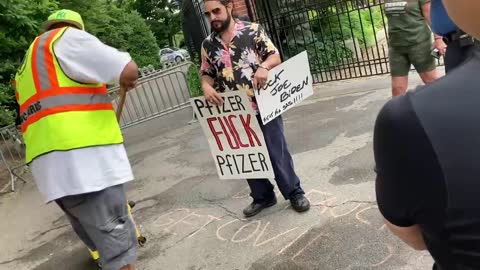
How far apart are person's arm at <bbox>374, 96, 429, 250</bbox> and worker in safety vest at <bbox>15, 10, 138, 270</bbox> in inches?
78.7

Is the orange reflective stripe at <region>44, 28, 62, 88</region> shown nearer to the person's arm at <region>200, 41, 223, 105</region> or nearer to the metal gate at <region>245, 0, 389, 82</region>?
the person's arm at <region>200, 41, 223, 105</region>

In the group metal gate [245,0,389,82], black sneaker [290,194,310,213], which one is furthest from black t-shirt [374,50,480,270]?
metal gate [245,0,389,82]

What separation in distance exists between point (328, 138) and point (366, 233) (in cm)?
239

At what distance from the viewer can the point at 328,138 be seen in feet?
18.7

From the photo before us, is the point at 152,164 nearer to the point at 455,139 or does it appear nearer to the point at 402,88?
the point at 402,88

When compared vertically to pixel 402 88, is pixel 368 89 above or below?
below

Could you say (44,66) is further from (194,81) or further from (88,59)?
(194,81)

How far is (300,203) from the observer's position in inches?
156

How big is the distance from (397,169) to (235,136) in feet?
9.51

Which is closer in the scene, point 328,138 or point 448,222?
point 448,222

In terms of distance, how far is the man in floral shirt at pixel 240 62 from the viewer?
11.8ft

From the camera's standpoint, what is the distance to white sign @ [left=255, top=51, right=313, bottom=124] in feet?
12.0

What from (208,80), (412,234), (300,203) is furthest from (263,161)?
(412,234)

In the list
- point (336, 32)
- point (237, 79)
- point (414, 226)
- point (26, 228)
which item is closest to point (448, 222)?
point (414, 226)
